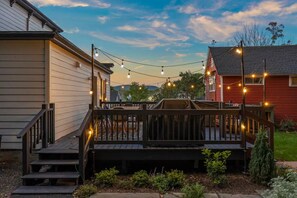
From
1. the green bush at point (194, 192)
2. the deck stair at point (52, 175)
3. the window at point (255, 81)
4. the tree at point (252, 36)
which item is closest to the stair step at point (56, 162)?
the deck stair at point (52, 175)

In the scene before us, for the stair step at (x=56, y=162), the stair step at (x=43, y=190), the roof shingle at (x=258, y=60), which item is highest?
the roof shingle at (x=258, y=60)

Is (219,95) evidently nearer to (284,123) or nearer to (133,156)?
(284,123)

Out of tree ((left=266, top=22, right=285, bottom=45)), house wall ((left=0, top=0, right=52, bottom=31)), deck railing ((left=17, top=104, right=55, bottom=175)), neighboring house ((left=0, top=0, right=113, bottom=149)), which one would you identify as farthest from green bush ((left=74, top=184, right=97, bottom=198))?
tree ((left=266, top=22, right=285, bottom=45))

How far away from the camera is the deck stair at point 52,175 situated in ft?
16.7

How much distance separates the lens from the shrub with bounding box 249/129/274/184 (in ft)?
17.9

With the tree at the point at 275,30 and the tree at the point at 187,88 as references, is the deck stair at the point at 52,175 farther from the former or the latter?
the tree at the point at 275,30

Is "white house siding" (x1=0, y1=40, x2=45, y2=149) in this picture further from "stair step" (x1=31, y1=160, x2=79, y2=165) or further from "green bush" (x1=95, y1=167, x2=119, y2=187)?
"green bush" (x1=95, y1=167, x2=119, y2=187)

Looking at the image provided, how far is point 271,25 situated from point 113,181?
34.3 metres

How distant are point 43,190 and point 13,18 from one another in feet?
24.0

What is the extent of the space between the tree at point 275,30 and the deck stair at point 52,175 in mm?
33236

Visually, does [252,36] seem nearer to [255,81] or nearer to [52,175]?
[255,81]

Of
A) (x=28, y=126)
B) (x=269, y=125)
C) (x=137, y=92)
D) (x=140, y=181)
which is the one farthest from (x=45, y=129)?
(x=137, y=92)

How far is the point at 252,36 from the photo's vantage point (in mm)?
33188

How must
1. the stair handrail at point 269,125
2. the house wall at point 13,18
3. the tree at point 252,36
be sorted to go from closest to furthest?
the stair handrail at point 269,125
the house wall at point 13,18
the tree at point 252,36
